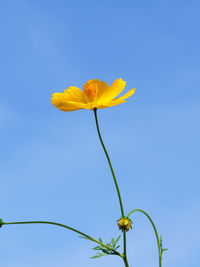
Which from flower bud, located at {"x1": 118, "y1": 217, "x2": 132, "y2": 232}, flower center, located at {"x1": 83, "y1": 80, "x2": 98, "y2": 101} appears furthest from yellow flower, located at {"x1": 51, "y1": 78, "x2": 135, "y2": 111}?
flower bud, located at {"x1": 118, "y1": 217, "x2": 132, "y2": 232}

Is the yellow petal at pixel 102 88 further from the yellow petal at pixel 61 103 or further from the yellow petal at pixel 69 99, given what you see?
the yellow petal at pixel 61 103

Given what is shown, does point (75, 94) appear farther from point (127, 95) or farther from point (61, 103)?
point (127, 95)

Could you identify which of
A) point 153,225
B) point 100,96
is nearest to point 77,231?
point 153,225

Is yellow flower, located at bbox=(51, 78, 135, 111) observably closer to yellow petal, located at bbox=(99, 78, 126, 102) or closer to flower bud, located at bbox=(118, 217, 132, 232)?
yellow petal, located at bbox=(99, 78, 126, 102)

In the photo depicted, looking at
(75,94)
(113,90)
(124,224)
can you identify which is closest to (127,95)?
(113,90)

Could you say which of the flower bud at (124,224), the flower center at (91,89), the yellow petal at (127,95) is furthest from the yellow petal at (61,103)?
the flower bud at (124,224)
